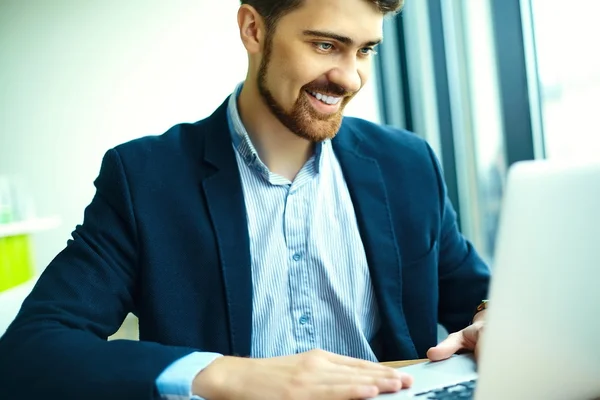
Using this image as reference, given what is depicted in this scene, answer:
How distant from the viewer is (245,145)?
4.75 ft

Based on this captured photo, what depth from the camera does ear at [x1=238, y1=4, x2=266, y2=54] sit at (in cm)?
152

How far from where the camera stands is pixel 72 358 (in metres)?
0.95

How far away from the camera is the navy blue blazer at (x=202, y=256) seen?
1153 millimetres

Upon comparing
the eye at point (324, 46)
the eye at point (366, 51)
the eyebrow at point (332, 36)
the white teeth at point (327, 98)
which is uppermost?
the eyebrow at point (332, 36)

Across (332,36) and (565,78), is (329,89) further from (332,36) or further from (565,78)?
(565,78)

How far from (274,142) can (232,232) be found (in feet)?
0.81

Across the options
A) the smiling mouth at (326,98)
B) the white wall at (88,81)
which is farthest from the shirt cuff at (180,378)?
the white wall at (88,81)

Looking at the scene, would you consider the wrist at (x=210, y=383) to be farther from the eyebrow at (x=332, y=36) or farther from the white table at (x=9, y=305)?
the eyebrow at (x=332, y=36)

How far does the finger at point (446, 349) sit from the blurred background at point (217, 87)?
1.65m

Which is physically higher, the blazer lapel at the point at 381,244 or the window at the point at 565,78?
the window at the point at 565,78

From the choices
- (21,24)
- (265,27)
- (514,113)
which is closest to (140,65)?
(21,24)

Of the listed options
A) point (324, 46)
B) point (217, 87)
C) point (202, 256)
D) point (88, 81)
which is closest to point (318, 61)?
point (324, 46)

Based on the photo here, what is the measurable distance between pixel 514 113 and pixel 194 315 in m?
1.71

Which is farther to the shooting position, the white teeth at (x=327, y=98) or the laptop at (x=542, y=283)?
the white teeth at (x=327, y=98)
